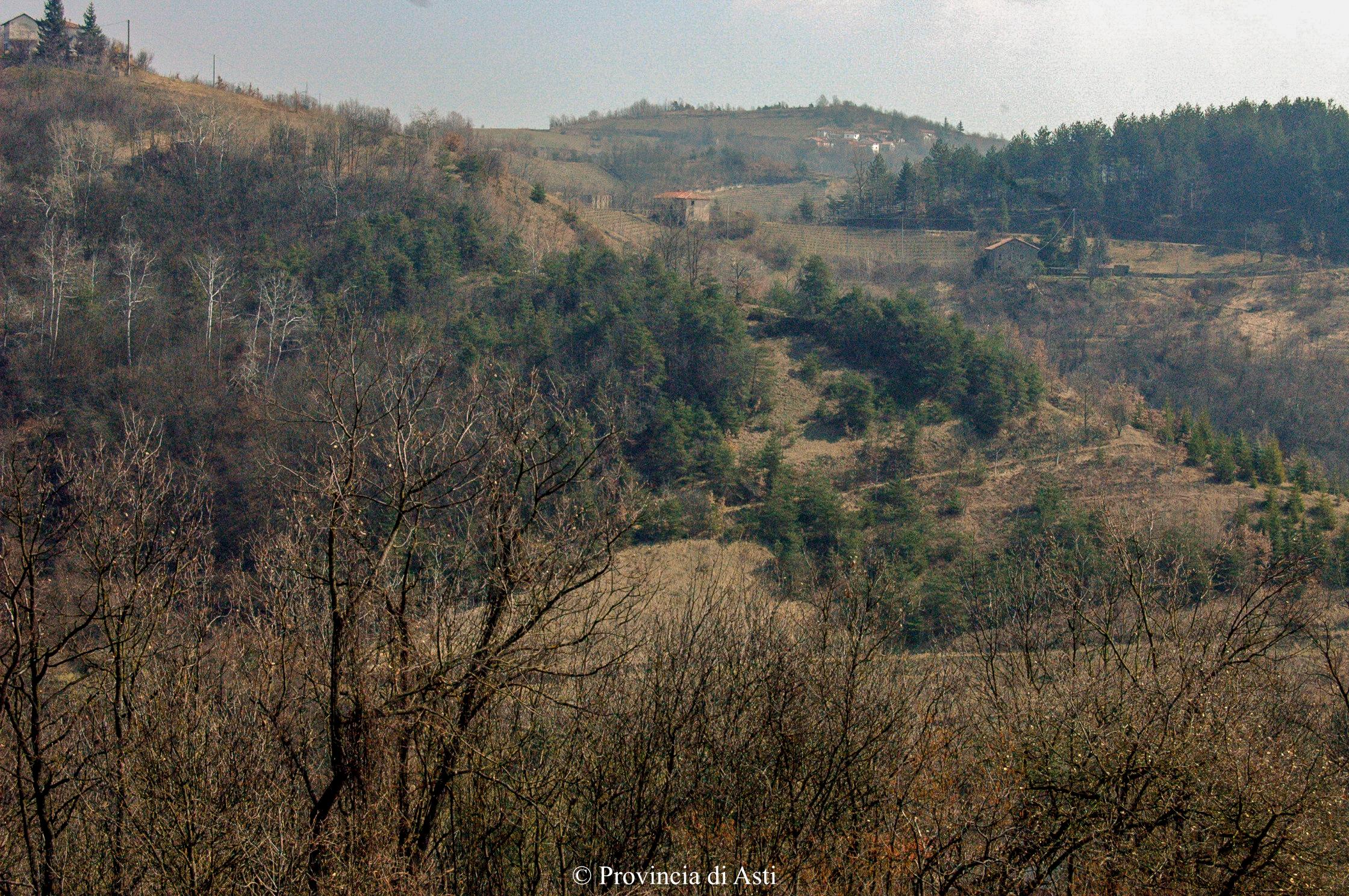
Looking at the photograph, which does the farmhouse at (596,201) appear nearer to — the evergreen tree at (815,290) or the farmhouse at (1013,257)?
the farmhouse at (1013,257)

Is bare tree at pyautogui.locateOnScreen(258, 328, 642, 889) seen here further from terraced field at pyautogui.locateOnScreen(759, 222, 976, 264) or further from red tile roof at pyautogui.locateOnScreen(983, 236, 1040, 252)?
terraced field at pyautogui.locateOnScreen(759, 222, 976, 264)

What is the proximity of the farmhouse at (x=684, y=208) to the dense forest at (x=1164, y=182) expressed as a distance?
9.59 meters

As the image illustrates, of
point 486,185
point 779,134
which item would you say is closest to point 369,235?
point 486,185

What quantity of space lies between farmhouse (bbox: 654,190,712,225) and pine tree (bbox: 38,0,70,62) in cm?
2627

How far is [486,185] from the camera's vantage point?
40.4 m

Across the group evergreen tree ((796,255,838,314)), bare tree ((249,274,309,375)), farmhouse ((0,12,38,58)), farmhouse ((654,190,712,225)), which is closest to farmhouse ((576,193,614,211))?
farmhouse ((654,190,712,225))

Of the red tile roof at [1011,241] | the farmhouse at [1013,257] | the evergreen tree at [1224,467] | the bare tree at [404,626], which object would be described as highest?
the red tile roof at [1011,241]

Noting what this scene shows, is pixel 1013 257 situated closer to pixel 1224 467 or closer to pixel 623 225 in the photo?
pixel 623 225

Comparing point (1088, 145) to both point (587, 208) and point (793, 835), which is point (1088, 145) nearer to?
point (587, 208)

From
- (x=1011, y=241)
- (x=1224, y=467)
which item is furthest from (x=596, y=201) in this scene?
(x=1224, y=467)

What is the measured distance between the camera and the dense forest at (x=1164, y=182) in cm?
4612

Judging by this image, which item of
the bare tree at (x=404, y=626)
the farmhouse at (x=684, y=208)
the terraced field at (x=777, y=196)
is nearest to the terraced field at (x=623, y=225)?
the farmhouse at (x=684, y=208)

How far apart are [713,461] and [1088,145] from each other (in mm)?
36261

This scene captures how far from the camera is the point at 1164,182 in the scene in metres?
49.1
